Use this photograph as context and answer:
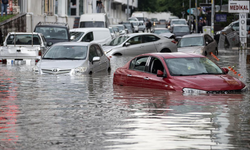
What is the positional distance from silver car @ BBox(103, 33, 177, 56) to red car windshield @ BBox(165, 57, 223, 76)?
54.2 feet

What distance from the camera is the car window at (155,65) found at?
48.7 feet

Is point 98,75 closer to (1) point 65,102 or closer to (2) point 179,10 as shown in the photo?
(1) point 65,102

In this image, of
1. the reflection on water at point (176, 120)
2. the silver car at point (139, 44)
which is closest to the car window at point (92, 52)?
the reflection on water at point (176, 120)

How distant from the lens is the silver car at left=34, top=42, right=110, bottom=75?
18.8 metres

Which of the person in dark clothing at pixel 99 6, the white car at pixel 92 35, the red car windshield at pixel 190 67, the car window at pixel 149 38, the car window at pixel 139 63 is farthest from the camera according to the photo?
the person in dark clothing at pixel 99 6

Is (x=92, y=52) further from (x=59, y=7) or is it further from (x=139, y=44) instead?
(x=59, y=7)

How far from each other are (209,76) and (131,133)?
560cm

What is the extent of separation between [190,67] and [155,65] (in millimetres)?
916

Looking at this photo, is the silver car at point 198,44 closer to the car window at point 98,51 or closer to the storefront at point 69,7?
the car window at point 98,51

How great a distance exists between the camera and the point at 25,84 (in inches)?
687

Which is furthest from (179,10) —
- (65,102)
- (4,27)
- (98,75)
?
(65,102)

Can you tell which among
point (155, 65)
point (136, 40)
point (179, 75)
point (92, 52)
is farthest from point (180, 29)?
point (179, 75)

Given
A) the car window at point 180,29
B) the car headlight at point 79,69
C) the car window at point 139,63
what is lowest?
the car headlight at point 79,69

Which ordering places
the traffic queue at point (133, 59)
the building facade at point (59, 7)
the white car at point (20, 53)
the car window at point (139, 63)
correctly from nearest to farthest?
the traffic queue at point (133, 59), the car window at point (139, 63), the white car at point (20, 53), the building facade at point (59, 7)
